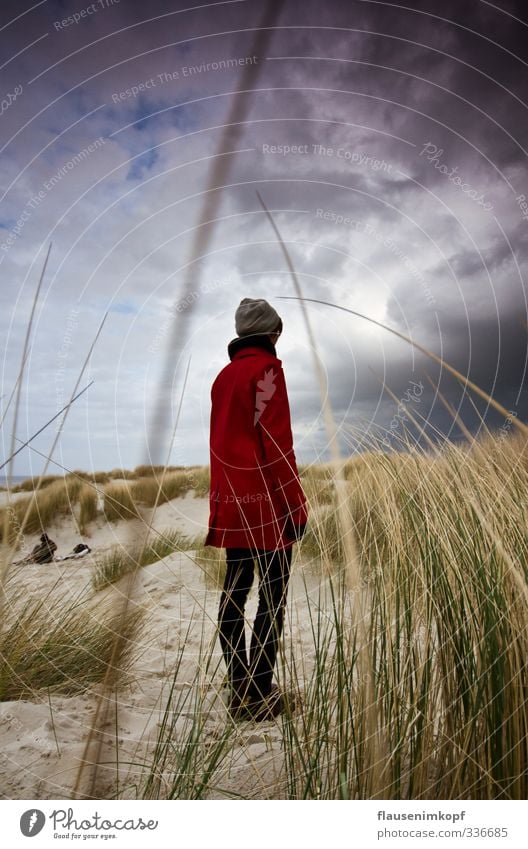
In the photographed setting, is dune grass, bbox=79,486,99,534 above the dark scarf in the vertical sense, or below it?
below

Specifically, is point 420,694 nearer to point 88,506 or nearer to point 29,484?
point 29,484

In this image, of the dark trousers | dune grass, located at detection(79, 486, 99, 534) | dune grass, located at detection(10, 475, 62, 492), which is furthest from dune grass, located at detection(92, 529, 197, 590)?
dune grass, located at detection(79, 486, 99, 534)

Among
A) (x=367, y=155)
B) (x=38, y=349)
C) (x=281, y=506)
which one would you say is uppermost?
(x=367, y=155)

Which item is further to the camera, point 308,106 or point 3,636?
point 308,106

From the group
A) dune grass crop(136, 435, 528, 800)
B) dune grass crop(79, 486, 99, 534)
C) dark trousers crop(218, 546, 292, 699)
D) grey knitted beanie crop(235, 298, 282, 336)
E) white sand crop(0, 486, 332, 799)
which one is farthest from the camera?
dune grass crop(79, 486, 99, 534)

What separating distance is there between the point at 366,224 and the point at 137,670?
2.06 m

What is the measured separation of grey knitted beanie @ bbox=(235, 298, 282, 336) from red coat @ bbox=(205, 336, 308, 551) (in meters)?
0.09

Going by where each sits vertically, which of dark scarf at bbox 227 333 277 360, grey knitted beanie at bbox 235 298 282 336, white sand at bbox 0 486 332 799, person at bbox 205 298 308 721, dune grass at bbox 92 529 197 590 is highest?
grey knitted beanie at bbox 235 298 282 336

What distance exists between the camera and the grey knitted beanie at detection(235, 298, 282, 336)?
6.22 ft

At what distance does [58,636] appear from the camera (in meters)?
1.98

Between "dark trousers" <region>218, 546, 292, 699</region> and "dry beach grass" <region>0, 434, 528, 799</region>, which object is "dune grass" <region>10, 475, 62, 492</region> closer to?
"dry beach grass" <region>0, 434, 528, 799</region>
